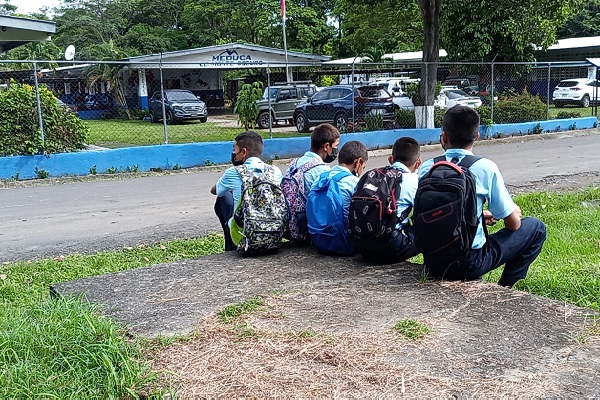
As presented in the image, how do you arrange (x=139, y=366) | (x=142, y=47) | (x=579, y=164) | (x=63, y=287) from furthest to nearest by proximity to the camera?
1. (x=142, y=47)
2. (x=579, y=164)
3. (x=63, y=287)
4. (x=139, y=366)

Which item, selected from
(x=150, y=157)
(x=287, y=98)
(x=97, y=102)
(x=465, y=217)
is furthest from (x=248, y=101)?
(x=465, y=217)

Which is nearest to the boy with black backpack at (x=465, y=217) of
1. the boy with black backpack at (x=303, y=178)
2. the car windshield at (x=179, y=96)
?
the boy with black backpack at (x=303, y=178)

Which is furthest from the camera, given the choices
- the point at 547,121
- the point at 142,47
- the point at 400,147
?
the point at 142,47

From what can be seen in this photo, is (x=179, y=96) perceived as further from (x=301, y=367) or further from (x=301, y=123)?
(x=301, y=367)

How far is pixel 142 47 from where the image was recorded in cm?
5044

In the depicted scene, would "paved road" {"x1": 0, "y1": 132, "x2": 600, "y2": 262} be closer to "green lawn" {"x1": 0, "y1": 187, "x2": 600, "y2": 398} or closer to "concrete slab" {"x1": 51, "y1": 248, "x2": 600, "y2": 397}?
"green lawn" {"x1": 0, "y1": 187, "x2": 600, "y2": 398}

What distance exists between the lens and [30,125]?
1287cm

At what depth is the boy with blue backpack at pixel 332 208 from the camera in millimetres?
4762

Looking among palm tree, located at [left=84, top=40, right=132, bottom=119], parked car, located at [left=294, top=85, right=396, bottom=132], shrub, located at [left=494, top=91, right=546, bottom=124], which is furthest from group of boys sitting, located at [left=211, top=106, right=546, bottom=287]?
palm tree, located at [left=84, top=40, right=132, bottom=119]

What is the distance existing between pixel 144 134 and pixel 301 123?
5435mm

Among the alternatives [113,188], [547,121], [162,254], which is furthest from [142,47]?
[162,254]

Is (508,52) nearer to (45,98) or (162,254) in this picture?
(45,98)

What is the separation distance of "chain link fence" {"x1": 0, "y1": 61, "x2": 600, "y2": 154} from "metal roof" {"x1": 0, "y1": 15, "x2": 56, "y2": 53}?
1.07m

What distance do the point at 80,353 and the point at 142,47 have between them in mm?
50561
